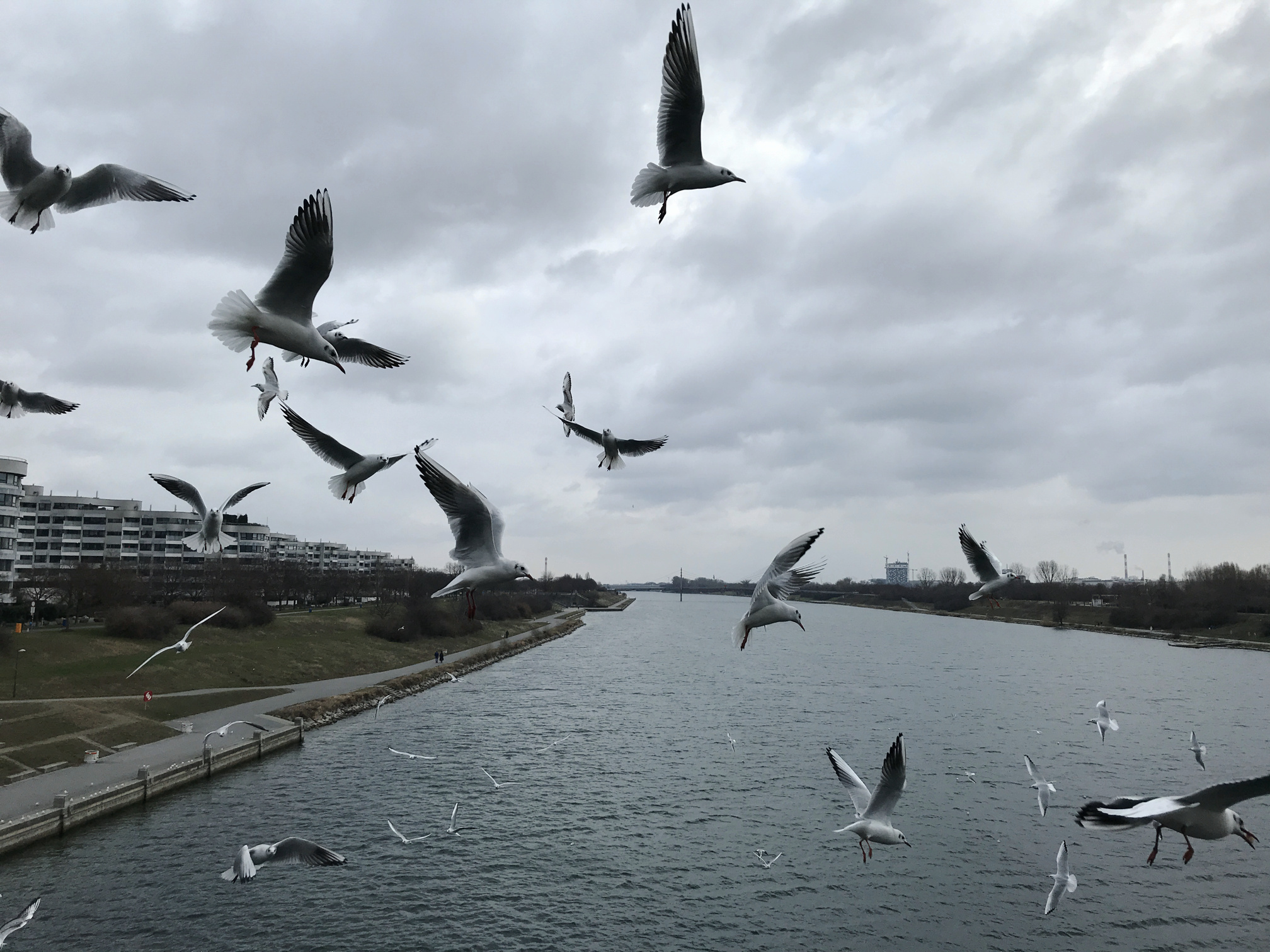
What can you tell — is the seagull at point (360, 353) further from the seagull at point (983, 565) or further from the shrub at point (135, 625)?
the shrub at point (135, 625)

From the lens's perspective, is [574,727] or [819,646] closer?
[574,727]

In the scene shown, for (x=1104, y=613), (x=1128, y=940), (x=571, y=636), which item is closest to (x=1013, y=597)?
(x=1104, y=613)

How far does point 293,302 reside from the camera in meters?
8.34

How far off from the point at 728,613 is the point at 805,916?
165m

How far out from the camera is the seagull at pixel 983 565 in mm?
13675

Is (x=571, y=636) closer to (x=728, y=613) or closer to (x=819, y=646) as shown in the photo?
(x=819, y=646)

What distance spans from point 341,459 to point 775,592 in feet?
18.9

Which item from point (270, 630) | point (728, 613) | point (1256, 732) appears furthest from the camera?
point (728, 613)

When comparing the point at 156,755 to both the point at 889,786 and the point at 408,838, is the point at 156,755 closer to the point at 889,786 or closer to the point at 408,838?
the point at 408,838

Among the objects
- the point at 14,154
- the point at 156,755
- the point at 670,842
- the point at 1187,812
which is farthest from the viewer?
the point at 156,755

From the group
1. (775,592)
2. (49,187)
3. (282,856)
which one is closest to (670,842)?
(282,856)

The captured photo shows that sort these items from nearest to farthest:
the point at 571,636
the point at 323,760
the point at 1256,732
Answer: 1. the point at 323,760
2. the point at 1256,732
3. the point at 571,636

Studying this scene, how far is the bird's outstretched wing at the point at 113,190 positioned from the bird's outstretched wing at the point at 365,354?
90.7 inches

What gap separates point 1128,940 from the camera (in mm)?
21406
